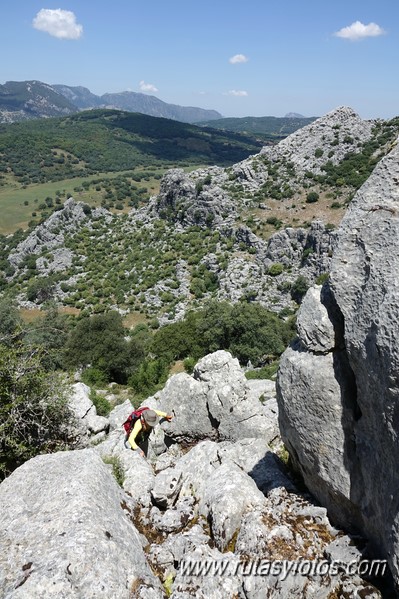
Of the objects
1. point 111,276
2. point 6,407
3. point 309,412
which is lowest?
point 111,276

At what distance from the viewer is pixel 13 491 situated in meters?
8.61

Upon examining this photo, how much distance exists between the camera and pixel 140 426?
13781 millimetres

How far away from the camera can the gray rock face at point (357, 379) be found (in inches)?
233

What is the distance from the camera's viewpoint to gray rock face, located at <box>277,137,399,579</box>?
5.93 metres

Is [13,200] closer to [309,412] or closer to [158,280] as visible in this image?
[158,280]

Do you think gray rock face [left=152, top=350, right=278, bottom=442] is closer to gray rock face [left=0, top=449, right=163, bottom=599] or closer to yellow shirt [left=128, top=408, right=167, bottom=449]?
yellow shirt [left=128, top=408, right=167, bottom=449]

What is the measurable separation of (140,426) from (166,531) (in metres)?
4.94

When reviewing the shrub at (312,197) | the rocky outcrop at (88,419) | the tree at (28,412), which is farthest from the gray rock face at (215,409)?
the shrub at (312,197)

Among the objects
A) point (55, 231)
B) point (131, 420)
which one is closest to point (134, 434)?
point (131, 420)

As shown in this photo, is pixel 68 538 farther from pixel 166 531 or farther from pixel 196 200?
pixel 196 200

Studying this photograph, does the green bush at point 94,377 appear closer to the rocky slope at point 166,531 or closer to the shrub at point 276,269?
the rocky slope at point 166,531

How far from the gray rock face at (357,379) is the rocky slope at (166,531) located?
35.6 inches

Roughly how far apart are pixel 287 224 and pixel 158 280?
23.5m

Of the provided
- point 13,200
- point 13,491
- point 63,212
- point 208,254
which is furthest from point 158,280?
point 13,200
